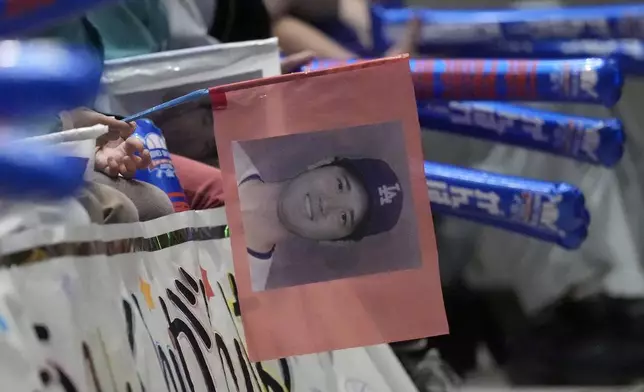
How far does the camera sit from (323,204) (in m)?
0.39

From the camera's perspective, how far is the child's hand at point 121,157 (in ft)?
1.25

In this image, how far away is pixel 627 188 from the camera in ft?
3.95

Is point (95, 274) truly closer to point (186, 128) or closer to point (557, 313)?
point (186, 128)

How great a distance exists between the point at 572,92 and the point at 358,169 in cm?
48

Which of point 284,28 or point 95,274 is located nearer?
point 95,274

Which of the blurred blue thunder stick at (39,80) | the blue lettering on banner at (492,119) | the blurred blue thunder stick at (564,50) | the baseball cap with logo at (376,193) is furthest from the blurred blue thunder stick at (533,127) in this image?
the blurred blue thunder stick at (39,80)

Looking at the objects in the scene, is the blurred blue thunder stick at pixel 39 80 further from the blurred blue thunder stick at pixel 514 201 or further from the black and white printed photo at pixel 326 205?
the blurred blue thunder stick at pixel 514 201

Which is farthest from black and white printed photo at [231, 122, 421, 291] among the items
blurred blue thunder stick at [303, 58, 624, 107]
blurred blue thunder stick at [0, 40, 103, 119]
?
blurred blue thunder stick at [303, 58, 624, 107]

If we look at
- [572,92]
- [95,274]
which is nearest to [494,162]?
[572,92]

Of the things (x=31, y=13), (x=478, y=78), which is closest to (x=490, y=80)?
(x=478, y=78)

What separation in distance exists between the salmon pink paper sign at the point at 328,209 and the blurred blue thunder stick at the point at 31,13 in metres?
0.14

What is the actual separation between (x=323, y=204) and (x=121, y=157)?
12 cm

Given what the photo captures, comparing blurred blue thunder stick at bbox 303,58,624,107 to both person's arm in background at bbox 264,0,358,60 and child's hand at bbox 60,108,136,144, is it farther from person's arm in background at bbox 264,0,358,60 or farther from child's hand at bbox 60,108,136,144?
child's hand at bbox 60,108,136,144

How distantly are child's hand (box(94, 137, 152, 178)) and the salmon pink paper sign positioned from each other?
0.06m
